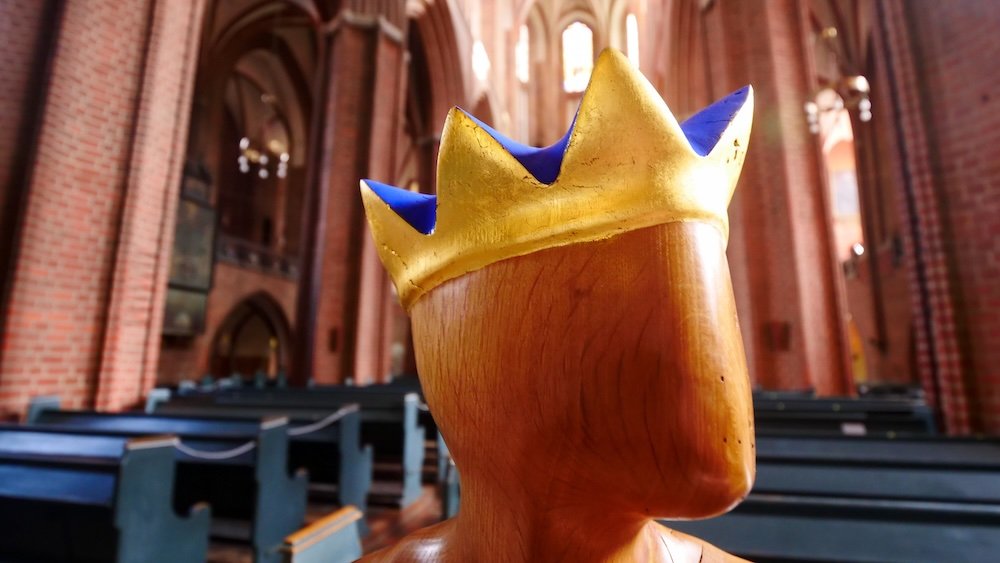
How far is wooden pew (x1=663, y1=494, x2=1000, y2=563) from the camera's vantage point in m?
Answer: 1.36

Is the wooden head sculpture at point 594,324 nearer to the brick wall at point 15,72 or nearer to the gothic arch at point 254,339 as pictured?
the brick wall at point 15,72

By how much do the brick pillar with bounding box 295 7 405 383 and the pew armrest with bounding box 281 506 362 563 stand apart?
7126 mm

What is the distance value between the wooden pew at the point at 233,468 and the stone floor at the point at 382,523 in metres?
0.11

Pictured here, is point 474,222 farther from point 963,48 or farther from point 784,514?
point 963,48

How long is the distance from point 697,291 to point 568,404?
13 cm

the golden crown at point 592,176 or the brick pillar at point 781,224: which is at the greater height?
the brick pillar at point 781,224

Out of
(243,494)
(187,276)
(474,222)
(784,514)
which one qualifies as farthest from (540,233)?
(187,276)

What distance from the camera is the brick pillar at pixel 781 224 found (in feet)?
21.1

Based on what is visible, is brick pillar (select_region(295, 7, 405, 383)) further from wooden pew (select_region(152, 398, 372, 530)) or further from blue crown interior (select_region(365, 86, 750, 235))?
blue crown interior (select_region(365, 86, 750, 235))

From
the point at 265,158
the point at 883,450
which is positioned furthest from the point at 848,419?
the point at 265,158

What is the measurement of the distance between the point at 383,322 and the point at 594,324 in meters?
8.38

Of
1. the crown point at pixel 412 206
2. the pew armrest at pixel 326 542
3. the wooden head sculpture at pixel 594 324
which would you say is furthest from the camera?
the pew armrest at pixel 326 542

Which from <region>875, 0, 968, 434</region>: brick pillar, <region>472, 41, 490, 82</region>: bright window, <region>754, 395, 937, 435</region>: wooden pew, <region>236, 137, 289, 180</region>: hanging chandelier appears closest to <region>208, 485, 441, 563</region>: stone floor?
<region>754, 395, 937, 435</region>: wooden pew

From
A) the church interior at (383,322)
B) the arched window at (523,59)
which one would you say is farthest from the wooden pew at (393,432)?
the arched window at (523,59)
